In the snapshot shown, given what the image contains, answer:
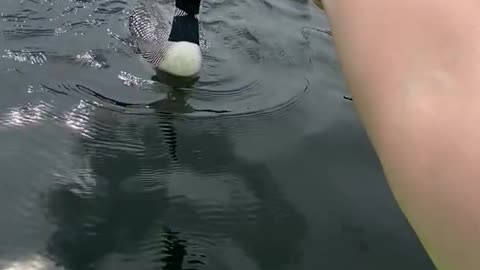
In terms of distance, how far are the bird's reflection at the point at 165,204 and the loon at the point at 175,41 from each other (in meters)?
0.31

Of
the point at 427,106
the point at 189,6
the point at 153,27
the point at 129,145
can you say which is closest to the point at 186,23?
the point at 189,6

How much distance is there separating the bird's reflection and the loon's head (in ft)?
1.00

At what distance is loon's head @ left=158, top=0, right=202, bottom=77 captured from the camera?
225 centimetres

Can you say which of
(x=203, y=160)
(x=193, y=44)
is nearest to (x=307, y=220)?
(x=203, y=160)

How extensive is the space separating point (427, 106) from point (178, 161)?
1.33 meters

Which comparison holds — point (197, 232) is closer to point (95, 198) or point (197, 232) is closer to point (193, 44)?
point (95, 198)

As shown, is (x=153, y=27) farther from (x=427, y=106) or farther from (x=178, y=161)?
(x=427, y=106)

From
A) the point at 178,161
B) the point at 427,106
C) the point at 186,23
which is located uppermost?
the point at 427,106

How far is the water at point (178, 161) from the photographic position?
155 centimetres

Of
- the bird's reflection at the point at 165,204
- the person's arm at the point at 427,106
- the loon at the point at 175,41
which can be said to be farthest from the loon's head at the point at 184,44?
the person's arm at the point at 427,106

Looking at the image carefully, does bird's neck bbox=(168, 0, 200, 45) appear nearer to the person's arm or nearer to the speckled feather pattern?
the speckled feather pattern

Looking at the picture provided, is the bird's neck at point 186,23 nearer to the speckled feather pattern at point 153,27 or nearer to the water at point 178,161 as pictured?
the speckled feather pattern at point 153,27

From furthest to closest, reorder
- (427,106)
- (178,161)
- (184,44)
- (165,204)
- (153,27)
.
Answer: (153,27) < (184,44) < (178,161) < (165,204) < (427,106)

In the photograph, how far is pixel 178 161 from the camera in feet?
6.01
